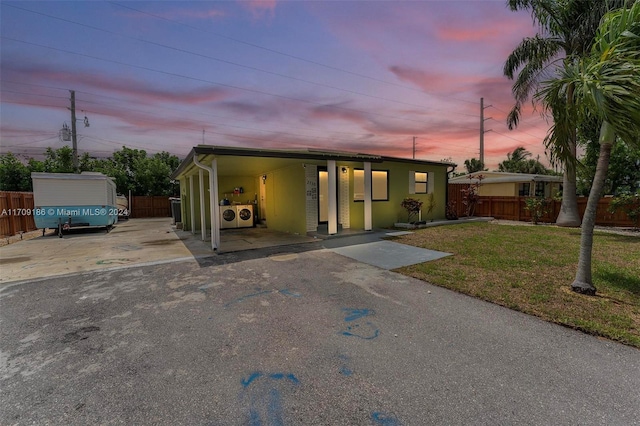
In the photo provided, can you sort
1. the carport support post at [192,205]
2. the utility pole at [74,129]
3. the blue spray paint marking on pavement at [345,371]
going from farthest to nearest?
the utility pole at [74,129] → the carport support post at [192,205] → the blue spray paint marking on pavement at [345,371]

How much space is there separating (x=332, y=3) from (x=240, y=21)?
454cm

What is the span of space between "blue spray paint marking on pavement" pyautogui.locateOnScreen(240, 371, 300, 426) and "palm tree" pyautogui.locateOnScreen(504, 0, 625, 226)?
9.18m

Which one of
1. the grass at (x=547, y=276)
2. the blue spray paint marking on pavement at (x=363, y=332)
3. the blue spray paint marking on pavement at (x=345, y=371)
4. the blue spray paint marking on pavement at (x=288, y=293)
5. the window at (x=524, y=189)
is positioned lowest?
the blue spray paint marking on pavement at (x=345, y=371)

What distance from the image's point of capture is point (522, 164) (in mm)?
35312

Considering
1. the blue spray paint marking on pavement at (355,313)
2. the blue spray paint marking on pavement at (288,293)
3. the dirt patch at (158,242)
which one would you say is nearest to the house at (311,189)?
the dirt patch at (158,242)

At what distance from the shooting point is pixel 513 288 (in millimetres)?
4234

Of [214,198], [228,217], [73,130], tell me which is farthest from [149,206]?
[214,198]

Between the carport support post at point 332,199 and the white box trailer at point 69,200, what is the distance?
9877 mm

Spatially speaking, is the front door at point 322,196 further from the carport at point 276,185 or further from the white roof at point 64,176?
the white roof at point 64,176

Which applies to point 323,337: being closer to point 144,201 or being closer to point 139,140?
point 144,201

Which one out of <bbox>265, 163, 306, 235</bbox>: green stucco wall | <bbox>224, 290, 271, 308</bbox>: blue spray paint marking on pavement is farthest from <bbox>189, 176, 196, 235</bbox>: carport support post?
<bbox>224, 290, 271, 308</bbox>: blue spray paint marking on pavement

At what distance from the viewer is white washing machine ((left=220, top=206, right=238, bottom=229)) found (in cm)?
1163

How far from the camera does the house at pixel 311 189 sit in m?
8.95

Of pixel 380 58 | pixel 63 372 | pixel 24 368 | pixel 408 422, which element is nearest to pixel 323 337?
pixel 408 422
